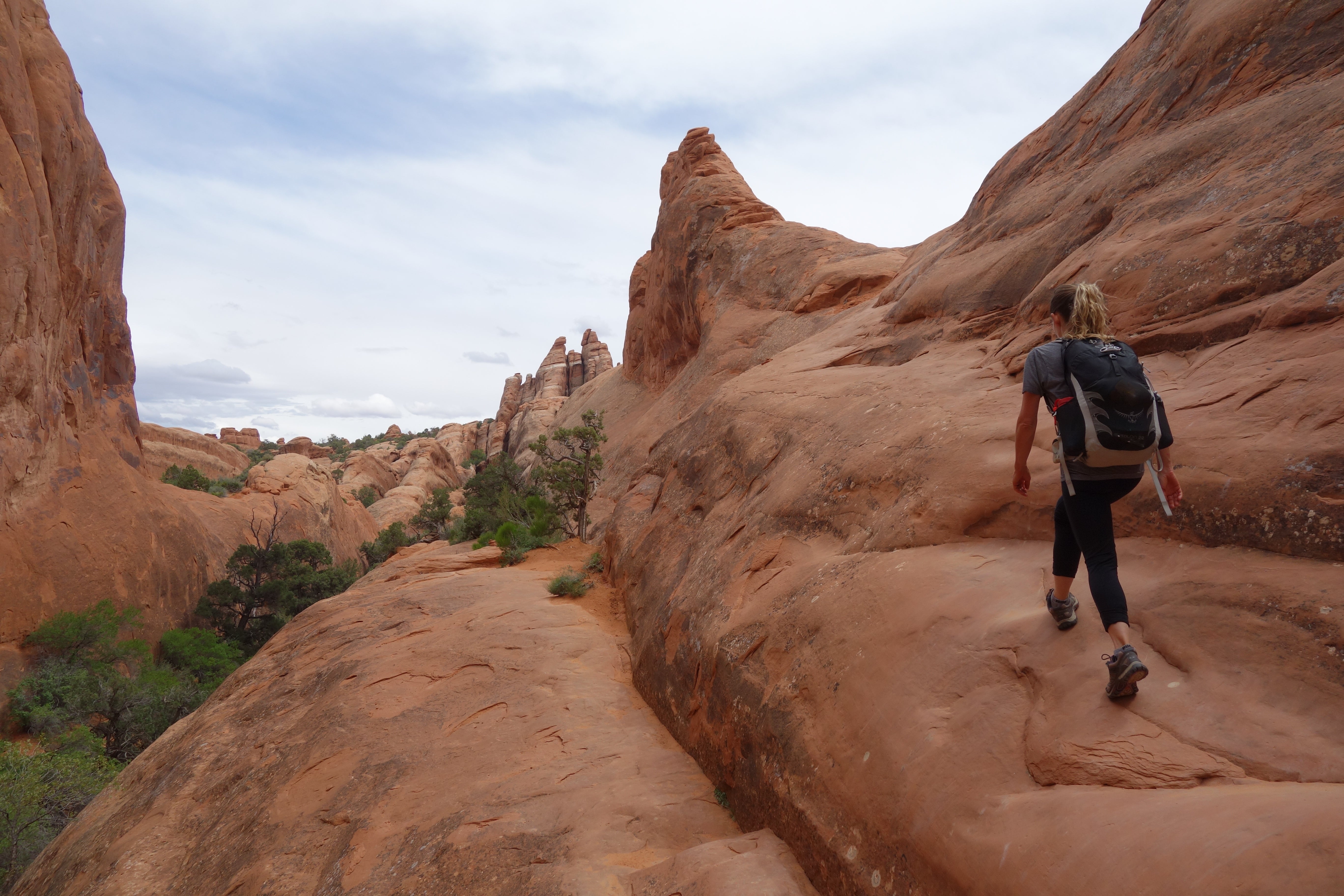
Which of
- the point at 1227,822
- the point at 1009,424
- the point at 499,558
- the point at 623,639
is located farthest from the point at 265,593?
the point at 1227,822

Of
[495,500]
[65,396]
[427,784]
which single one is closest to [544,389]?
[495,500]

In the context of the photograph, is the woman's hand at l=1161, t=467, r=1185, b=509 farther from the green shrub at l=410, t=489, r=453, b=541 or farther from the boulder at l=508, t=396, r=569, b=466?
the boulder at l=508, t=396, r=569, b=466

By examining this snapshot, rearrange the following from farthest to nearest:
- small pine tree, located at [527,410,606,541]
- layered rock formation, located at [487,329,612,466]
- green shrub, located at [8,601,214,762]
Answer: layered rock formation, located at [487,329,612,466]
green shrub, located at [8,601,214,762]
small pine tree, located at [527,410,606,541]

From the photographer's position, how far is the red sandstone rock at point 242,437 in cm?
8044

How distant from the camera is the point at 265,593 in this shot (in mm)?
27359

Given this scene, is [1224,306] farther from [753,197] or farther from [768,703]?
[753,197]

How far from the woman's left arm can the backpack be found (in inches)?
7.8

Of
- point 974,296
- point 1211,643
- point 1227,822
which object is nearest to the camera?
point 1227,822

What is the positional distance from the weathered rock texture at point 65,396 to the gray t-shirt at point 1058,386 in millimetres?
24764

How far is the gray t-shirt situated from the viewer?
3.68 m

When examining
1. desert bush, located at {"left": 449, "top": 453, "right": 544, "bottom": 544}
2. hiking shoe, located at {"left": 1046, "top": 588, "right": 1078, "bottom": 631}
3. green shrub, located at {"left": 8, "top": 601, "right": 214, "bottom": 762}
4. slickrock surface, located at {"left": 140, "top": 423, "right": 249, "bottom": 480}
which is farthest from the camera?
slickrock surface, located at {"left": 140, "top": 423, "right": 249, "bottom": 480}

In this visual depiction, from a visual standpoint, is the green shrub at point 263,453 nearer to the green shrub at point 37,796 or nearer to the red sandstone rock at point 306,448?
the red sandstone rock at point 306,448

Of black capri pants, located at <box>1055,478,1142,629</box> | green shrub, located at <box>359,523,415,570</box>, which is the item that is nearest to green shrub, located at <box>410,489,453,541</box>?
green shrub, located at <box>359,523,415,570</box>

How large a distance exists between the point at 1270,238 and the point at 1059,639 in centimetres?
417
